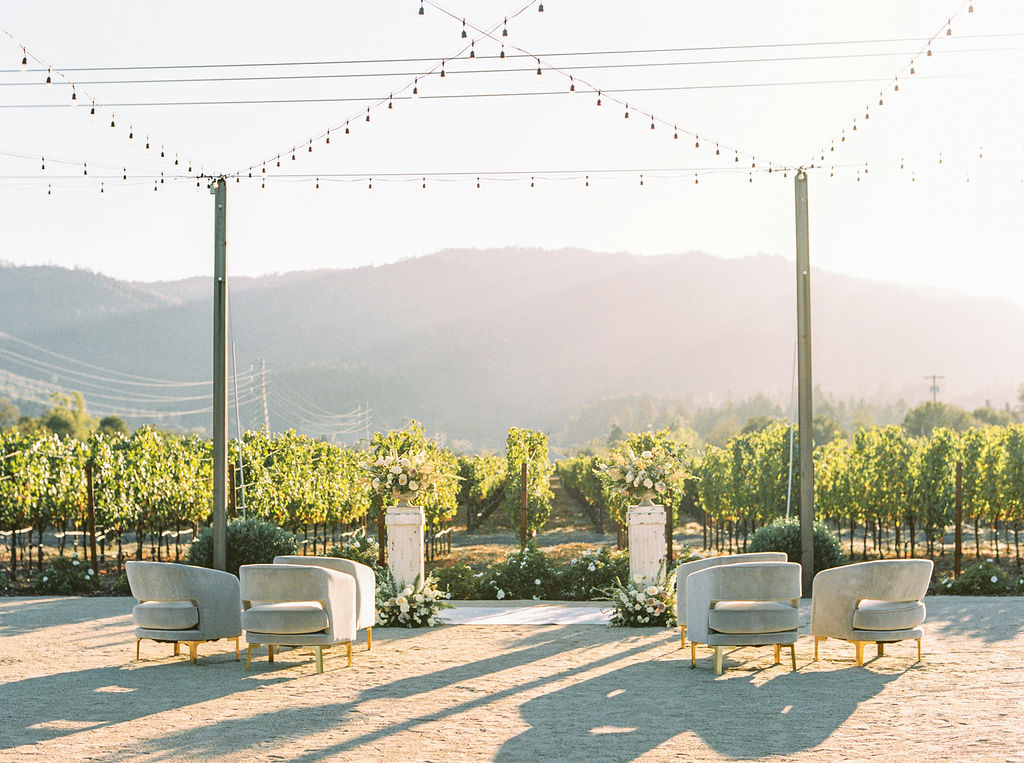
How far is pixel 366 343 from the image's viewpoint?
269 feet

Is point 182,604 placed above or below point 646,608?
above

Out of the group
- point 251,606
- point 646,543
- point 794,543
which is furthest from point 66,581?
point 794,543

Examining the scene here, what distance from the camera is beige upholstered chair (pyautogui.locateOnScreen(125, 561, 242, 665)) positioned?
247 inches

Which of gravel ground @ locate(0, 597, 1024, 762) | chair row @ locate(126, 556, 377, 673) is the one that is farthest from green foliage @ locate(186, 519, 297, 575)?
chair row @ locate(126, 556, 377, 673)

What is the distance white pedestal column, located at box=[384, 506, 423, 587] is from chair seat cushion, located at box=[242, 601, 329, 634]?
6.67ft

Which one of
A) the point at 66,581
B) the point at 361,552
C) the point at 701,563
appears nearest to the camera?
the point at 701,563

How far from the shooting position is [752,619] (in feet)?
19.5

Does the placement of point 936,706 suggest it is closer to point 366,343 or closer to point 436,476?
point 436,476

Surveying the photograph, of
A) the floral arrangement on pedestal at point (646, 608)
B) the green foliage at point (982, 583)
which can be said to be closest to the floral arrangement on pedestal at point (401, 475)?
the floral arrangement on pedestal at point (646, 608)

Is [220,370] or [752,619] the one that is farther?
[220,370]

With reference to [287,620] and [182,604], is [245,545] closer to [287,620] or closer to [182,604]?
[182,604]

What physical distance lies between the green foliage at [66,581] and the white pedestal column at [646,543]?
5.95 m

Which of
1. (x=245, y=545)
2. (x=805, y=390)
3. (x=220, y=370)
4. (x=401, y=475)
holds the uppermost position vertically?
(x=220, y=370)

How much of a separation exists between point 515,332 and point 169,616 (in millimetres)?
75893
